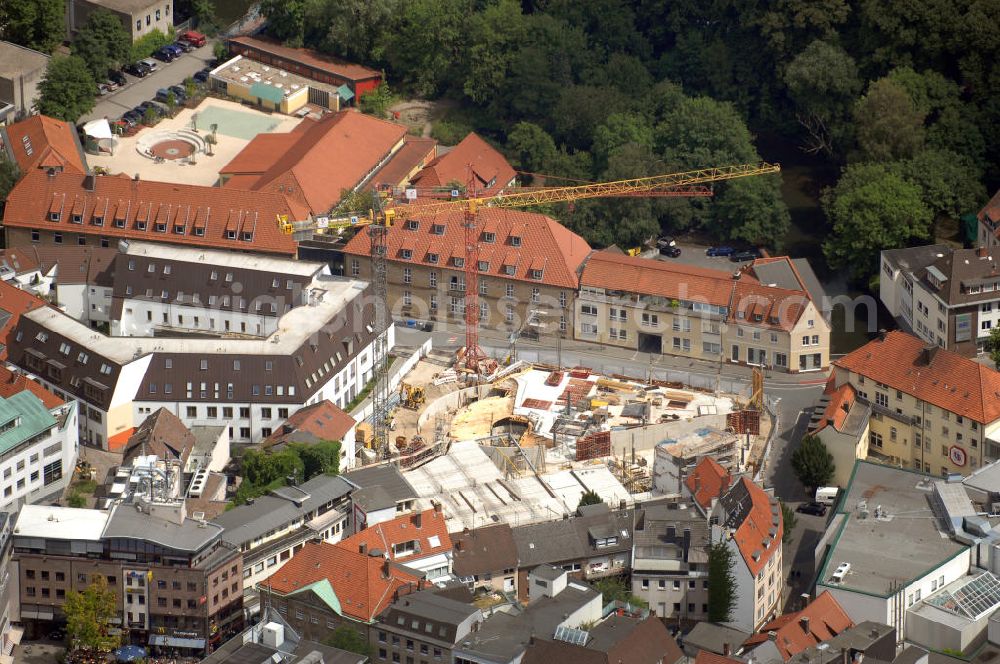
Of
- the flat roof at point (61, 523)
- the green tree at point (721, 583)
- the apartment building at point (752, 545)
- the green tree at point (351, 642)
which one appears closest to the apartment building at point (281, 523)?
Answer: the flat roof at point (61, 523)

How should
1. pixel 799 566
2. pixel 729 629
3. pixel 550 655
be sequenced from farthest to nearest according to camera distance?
pixel 799 566
pixel 729 629
pixel 550 655

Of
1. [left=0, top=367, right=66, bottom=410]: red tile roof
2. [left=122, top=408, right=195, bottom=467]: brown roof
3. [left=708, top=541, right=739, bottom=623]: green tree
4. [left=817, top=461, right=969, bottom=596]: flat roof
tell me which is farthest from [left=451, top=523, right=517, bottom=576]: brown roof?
[left=0, top=367, right=66, bottom=410]: red tile roof

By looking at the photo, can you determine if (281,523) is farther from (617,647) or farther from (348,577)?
(617,647)

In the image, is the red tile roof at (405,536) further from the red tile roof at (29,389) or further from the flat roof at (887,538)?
the red tile roof at (29,389)

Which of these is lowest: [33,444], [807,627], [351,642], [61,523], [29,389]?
[351,642]

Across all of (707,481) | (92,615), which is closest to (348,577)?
(92,615)

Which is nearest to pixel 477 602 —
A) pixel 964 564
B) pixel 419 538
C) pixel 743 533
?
pixel 419 538

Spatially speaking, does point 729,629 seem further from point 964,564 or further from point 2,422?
point 2,422
